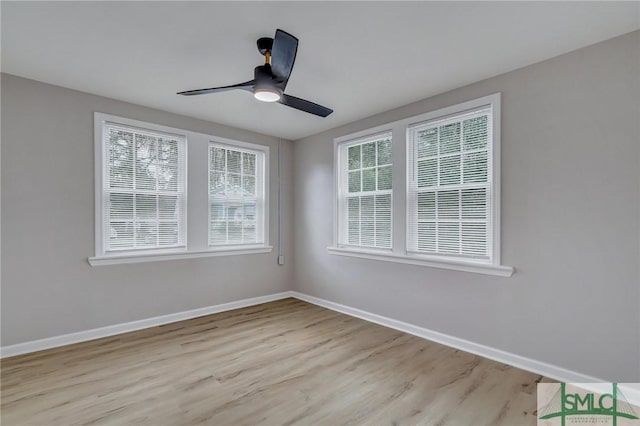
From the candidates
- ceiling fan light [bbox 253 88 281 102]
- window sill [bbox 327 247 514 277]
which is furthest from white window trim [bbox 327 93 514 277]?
ceiling fan light [bbox 253 88 281 102]

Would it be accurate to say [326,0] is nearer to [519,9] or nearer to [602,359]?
[519,9]

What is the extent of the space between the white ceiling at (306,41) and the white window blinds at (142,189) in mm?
544

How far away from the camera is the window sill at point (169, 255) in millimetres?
3256

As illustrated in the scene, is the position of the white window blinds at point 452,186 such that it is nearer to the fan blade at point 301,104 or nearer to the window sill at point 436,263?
the window sill at point 436,263

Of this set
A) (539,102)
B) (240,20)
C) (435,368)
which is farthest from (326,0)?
(435,368)

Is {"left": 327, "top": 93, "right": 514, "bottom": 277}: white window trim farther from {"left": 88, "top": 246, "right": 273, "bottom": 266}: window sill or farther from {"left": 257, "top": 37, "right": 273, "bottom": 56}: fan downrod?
{"left": 257, "top": 37, "right": 273, "bottom": 56}: fan downrod

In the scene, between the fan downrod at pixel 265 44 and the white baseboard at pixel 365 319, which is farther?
the white baseboard at pixel 365 319

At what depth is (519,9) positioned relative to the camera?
1.93 metres

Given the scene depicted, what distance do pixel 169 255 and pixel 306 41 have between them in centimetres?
286

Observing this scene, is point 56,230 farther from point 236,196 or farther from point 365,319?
point 365,319

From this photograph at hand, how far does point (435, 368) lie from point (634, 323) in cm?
141

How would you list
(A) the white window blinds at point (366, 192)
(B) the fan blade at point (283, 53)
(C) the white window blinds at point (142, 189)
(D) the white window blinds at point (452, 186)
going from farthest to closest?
(A) the white window blinds at point (366, 192)
(C) the white window blinds at point (142, 189)
(D) the white window blinds at point (452, 186)
(B) the fan blade at point (283, 53)

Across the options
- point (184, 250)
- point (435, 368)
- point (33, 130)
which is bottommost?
point (435, 368)

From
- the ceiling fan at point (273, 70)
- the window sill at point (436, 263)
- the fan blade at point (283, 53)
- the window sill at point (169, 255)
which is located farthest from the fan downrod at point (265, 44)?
the window sill at point (169, 255)
